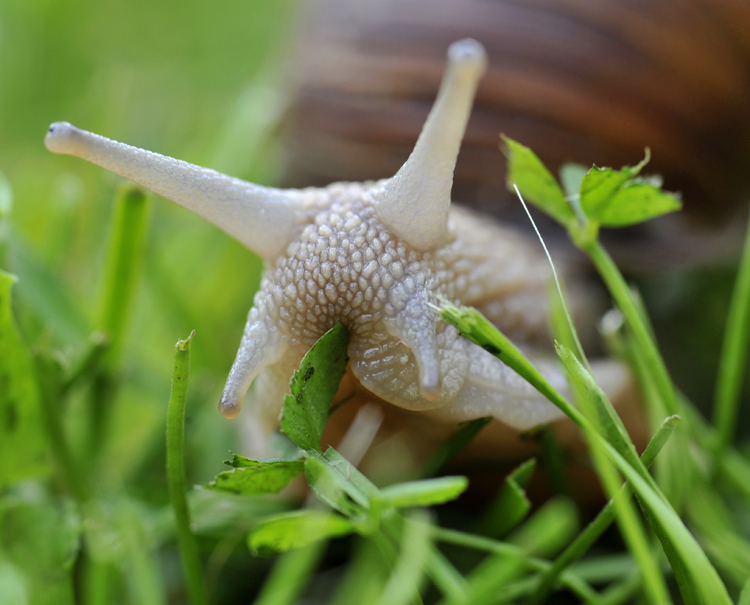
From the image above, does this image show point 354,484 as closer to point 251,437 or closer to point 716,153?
point 251,437

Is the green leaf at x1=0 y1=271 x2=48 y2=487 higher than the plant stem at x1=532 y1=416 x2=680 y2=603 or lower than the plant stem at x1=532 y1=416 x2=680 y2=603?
lower

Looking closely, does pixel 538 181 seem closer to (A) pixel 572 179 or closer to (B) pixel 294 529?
(A) pixel 572 179

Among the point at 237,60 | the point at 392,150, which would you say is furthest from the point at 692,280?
the point at 237,60

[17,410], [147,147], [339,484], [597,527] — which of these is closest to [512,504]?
[597,527]

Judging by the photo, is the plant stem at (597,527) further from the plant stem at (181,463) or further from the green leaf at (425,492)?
the plant stem at (181,463)

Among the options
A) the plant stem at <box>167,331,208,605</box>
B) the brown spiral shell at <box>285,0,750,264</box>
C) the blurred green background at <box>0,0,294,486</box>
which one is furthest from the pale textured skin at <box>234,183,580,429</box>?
the brown spiral shell at <box>285,0,750,264</box>

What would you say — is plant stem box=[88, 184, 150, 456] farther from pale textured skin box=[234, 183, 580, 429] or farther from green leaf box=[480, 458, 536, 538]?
green leaf box=[480, 458, 536, 538]
